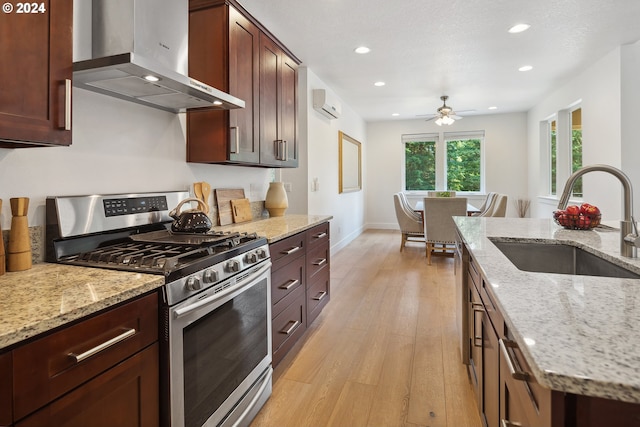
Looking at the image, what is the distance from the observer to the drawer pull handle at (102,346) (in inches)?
35.8

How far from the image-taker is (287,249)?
7.14 ft

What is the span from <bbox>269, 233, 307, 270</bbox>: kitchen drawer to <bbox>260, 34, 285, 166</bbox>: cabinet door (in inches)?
28.4

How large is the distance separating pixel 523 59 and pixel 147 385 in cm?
463

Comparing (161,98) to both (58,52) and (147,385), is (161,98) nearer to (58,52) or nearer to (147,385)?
(58,52)

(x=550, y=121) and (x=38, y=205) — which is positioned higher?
(x=550, y=121)

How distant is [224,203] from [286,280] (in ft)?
2.73

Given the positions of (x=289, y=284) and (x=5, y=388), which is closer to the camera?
(x=5, y=388)

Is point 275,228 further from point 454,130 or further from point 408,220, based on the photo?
point 454,130

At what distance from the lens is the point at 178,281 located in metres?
1.23

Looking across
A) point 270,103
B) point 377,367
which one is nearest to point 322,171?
point 270,103

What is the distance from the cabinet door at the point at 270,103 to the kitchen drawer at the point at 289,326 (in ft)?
3.53

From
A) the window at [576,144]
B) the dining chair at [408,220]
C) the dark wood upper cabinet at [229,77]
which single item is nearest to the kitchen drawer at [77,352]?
the dark wood upper cabinet at [229,77]

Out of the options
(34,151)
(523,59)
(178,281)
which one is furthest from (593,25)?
(34,151)

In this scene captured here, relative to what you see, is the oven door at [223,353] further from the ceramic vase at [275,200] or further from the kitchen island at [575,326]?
the ceramic vase at [275,200]
